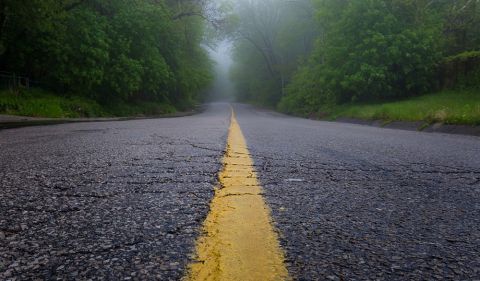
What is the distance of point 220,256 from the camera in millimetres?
1193

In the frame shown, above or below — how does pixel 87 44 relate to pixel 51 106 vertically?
above

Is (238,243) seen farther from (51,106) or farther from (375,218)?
(51,106)

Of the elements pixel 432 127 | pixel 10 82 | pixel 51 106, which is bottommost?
pixel 432 127

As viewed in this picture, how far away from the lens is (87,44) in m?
17.3

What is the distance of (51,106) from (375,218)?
50.2ft

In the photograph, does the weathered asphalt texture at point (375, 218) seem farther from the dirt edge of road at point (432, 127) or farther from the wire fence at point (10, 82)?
the wire fence at point (10, 82)

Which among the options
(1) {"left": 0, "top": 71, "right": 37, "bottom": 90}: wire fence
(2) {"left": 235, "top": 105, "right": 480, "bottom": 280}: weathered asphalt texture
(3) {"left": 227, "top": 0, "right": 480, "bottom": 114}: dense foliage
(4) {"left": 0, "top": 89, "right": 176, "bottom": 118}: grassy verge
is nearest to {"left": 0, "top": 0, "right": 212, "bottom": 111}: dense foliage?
(4) {"left": 0, "top": 89, "right": 176, "bottom": 118}: grassy verge

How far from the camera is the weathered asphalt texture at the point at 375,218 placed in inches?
A: 45.8

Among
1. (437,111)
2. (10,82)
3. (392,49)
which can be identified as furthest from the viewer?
(392,49)

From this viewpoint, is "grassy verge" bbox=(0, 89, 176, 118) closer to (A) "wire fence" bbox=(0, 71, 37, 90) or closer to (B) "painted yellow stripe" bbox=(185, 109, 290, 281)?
(A) "wire fence" bbox=(0, 71, 37, 90)

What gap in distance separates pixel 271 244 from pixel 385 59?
18.2 meters

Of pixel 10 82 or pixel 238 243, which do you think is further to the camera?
pixel 10 82

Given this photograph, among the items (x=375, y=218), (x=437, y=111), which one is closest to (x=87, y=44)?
(x=437, y=111)

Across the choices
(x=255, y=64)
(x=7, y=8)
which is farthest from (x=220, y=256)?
(x=255, y=64)
